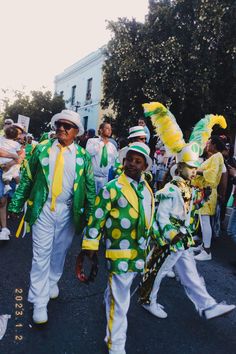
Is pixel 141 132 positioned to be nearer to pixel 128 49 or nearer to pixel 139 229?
pixel 139 229

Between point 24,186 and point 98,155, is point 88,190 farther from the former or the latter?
point 98,155

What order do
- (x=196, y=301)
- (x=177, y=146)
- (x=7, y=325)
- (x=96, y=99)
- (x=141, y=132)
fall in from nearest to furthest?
(x=7, y=325) → (x=196, y=301) → (x=177, y=146) → (x=141, y=132) → (x=96, y=99)

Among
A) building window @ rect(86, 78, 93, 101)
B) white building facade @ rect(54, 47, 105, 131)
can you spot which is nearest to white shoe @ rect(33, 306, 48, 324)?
white building facade @ rect(54, 47, 105, 131)

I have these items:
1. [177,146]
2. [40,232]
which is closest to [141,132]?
[177,146]

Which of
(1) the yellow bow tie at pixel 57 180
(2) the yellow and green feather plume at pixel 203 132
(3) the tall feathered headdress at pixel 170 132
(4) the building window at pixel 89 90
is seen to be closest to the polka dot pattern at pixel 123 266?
(1) the yellow bow tie at pixel 57 180

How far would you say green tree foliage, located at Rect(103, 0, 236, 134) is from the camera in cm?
1474

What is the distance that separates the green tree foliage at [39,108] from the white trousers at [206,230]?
2312cm

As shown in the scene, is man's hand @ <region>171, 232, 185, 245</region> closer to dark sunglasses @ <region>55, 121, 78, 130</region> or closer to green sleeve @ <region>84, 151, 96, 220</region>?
green sleeve @ <region>84, 151, 96, 220</region>

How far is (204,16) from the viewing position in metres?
14.4

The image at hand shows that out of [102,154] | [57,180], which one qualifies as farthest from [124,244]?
[102,154]

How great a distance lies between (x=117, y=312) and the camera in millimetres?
2715

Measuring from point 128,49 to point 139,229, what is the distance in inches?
585

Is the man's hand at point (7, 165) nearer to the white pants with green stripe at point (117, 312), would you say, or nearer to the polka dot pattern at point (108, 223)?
the polka dot pattern at point (108, 223)

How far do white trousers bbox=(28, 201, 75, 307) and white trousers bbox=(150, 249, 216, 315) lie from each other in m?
1.02
